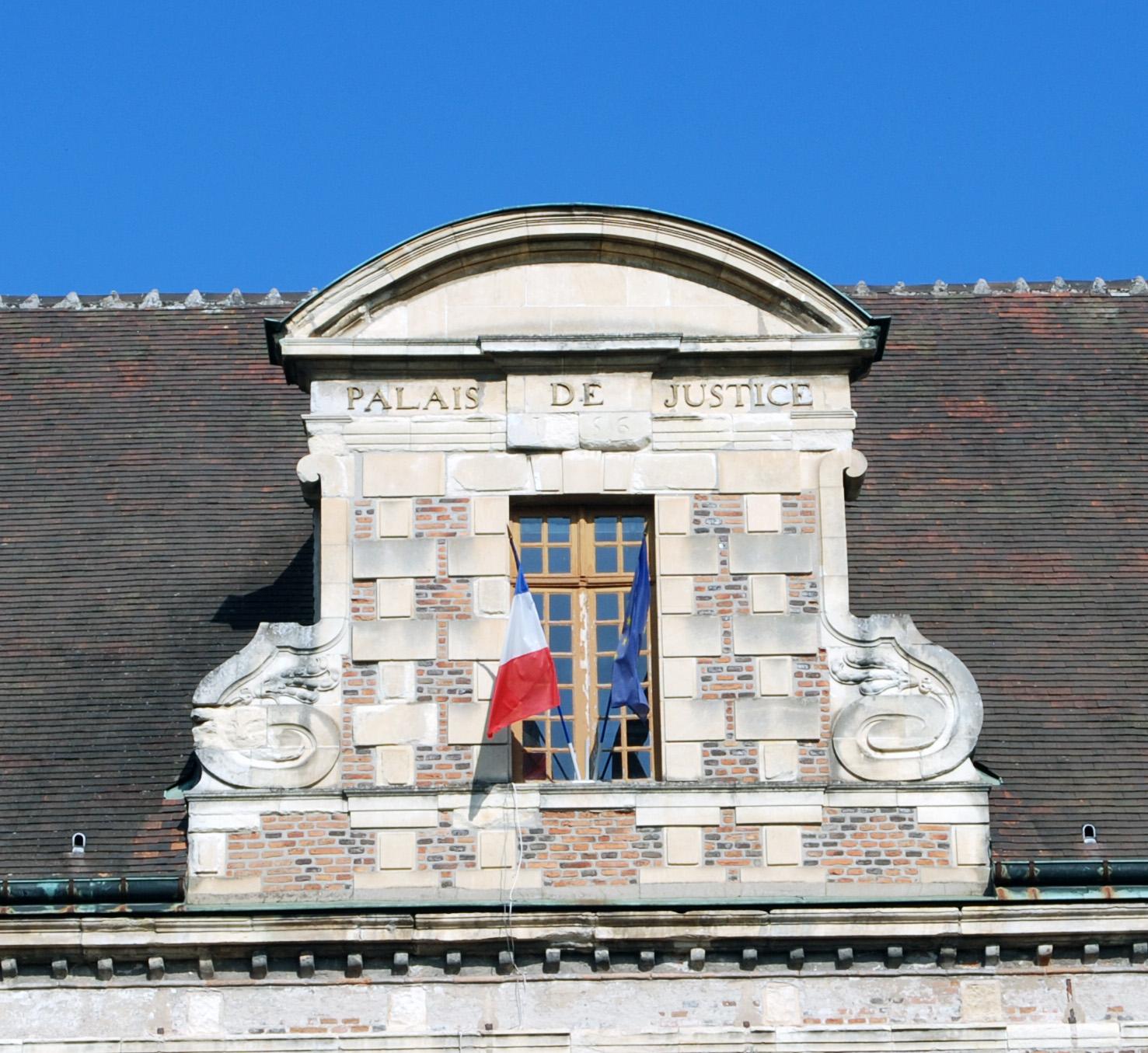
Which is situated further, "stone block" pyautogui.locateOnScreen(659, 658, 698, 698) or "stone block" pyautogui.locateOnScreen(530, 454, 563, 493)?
"stone block" pyautogui.locateOnScreen(530, 454, 563, 493)

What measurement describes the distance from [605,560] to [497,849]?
2.02 m

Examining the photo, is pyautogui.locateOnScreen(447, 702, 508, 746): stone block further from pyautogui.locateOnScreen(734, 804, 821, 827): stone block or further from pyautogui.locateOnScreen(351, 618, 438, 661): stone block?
pyautogui.locateOnScreen(734, 804, 821, 827): stone block

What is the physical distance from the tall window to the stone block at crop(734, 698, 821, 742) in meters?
0.57

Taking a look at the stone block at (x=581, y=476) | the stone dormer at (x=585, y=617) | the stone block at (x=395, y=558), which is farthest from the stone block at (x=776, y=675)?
the stone block at (x=395, y=558)

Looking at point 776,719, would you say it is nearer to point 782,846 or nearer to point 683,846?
point 782,846

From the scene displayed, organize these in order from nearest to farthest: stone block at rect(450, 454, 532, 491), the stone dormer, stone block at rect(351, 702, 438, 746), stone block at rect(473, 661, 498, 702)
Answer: the stone dormer → stone block at rect(351, 702, 438, 746) → stone block at rect(473, 661, 498, 702) → stone block at rect(450, 454, 532, 491)

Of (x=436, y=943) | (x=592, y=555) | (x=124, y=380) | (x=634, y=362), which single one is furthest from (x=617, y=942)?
(x=124, y=380)

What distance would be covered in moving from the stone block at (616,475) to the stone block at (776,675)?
1353mm

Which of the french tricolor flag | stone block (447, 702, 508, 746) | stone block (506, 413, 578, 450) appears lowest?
stone block (447, 702, 508, 746)

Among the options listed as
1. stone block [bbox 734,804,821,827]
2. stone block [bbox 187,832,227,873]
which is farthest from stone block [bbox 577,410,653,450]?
stone block [bbox 187,832,227,873]

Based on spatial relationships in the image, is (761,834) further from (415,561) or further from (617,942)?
(415,561)

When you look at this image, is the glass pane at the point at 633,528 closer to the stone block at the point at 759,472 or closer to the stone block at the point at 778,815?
the stone block at the point at 759,472

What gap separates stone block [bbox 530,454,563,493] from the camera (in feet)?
53.3

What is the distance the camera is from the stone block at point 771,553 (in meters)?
16.0
